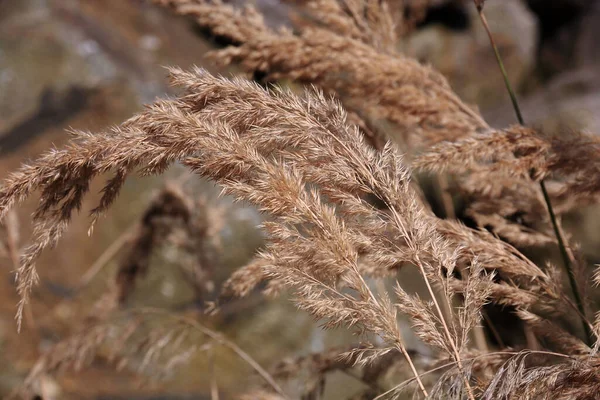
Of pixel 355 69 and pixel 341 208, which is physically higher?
pixel 355 69

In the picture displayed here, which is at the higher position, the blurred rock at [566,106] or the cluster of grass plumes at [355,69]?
the cluster of grass plumes at [355,69]

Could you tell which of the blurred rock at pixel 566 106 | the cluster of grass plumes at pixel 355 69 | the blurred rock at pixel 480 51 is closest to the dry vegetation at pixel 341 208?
the cluster of grass plumes at pixel 355 69

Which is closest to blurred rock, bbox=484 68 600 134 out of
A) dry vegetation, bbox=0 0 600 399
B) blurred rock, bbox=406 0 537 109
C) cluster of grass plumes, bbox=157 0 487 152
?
blurred rock, bbox=406 0 537 109

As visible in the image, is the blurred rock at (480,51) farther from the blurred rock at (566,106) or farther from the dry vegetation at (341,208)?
the dry vegetation at (341,208)

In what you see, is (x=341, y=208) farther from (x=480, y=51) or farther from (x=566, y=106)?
(x=480, y=51)

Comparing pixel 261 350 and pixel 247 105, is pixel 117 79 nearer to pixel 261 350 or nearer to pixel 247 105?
pixel 261 350

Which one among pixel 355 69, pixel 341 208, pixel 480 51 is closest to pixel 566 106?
pixel 480 51

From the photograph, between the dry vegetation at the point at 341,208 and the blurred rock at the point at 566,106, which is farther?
the blurred rock at the point at 566,106

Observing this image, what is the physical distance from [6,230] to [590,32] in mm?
6054

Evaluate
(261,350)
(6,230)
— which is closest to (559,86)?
(261,350)

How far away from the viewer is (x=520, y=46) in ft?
20.8

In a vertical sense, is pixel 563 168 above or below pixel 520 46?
above

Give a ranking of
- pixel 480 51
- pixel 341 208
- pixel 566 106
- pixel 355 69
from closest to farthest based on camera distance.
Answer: pixel 341 208 → pixel 355 69 → pixel 566 106 → pixel 480 51

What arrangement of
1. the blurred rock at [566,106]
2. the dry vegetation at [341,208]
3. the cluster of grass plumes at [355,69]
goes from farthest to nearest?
1. the blurred rock at [566,106]
2. the cluster of grass plumes at [355,69]
3. the dry vegetation at [341,208]
